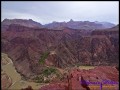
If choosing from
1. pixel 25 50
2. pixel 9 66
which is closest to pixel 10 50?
pixel 25 50

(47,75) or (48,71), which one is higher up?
(48,71)

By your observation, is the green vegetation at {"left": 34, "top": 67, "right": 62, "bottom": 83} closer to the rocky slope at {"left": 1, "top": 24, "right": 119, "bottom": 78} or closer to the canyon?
the canyon

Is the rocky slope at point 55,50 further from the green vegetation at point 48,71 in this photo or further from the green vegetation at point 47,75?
the green vegetation at point 47,75

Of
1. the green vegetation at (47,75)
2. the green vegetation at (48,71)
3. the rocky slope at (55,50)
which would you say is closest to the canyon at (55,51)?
the rocky slope at (55,50)

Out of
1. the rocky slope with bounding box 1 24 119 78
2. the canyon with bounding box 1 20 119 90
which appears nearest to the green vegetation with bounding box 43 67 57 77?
the canyon with bounding box 1 20 119 90

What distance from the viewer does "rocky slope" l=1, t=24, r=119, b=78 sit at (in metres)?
52.3

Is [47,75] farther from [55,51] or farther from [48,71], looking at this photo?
[55,51]

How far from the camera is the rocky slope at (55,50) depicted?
5231cm

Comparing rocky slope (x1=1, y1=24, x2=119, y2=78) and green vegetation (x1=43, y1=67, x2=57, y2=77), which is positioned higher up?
rocky slope (x1=1, y1=24, x2=119, y2=78)

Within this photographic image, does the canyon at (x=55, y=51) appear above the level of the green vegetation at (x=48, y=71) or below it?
above

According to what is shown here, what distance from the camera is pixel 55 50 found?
Result: 198ft

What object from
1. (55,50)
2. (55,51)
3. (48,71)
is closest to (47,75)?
(48,71)

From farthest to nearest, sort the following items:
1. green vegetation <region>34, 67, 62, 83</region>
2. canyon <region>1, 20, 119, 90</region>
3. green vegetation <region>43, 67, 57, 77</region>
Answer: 1. canyon <region>1, 20, 119, 90</region>
2. green vegetation <region>43, 67, 57, 77</region>
3. green vegetation <region>34, 67, 62, 83</region>

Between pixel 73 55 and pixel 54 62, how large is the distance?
1321cm
